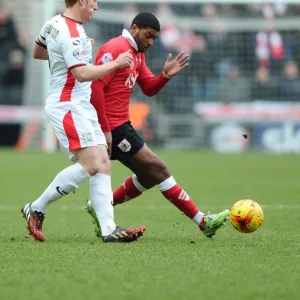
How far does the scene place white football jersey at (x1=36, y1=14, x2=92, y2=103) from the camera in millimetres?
6773

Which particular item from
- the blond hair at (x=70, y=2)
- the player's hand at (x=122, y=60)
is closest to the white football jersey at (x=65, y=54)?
the blond hair at (x=70, y=2)

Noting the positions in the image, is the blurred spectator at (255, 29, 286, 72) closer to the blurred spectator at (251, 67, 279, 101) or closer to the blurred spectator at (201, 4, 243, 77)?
the blurred spectator at (251, 67, 279, 101)

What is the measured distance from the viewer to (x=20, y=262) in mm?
5867

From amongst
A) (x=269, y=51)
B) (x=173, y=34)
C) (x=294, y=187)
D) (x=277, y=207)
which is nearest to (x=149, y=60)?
(x=173, y=34)

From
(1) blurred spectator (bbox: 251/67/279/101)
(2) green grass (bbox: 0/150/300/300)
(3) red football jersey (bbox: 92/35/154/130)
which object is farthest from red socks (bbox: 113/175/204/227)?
(1) blurred spectator (bbox: 251/67/279/101)

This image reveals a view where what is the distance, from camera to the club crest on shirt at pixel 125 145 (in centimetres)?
777

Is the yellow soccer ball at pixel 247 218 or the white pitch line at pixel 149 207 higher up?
the yellow soccer ball at pixel 247 218

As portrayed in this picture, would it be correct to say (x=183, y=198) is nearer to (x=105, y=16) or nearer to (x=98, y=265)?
(x=98, y=265)

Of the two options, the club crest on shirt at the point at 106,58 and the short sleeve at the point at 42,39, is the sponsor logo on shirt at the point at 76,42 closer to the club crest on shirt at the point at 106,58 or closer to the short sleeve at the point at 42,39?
the short sleeve at the point at 42,39

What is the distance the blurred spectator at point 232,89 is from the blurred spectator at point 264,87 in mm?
193

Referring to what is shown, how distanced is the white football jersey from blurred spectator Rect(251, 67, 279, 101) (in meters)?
17.4

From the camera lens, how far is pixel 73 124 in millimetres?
6961

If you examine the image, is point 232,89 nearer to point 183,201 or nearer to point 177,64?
point 177,64

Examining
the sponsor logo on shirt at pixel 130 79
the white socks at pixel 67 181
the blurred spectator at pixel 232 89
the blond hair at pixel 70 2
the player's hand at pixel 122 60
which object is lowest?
the blurred spectator at pixel 232 89
